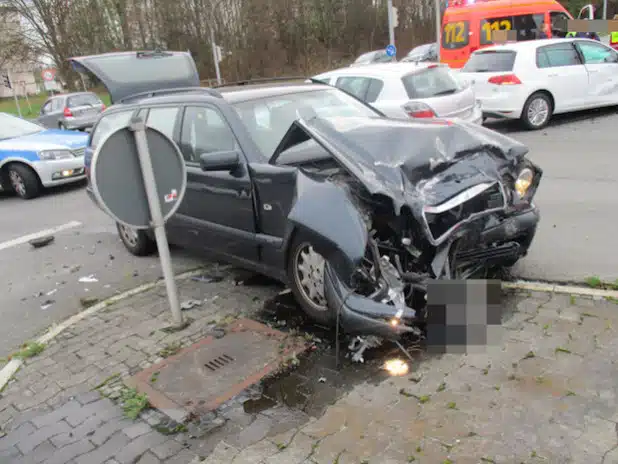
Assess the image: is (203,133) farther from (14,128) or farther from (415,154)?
(14,128)

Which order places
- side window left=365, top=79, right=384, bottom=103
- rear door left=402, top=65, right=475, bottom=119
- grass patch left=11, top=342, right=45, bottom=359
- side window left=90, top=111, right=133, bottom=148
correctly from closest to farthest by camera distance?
grass patch left=11, top=342, right=45, bottom=359 < side window left=90, top=111, right=133, bottom=148 < rear door left=402, top=65, right=475, bottom=119 < side window left=365, top=79, right=384, bottom=103

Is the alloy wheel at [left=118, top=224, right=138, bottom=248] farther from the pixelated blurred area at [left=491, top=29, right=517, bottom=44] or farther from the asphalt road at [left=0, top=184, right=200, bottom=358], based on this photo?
the pixelated blurred area at [left=491, top=29, right=517, bottom=44]

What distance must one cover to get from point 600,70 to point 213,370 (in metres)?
11.0

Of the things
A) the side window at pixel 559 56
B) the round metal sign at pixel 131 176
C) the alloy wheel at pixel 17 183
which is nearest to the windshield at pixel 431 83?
the side window at pixel 559 56

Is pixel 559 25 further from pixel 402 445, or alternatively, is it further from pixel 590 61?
pixel 402 445

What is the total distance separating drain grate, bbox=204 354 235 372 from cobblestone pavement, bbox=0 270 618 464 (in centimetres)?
45

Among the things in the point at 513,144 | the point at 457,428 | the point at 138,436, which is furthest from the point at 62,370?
the point at 513,144

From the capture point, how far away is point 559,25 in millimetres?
15664

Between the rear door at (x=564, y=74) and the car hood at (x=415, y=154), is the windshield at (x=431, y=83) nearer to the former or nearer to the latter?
the rear door at (x=564, y=74)

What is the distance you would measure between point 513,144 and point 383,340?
65.5 inches

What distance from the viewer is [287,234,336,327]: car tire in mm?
3805

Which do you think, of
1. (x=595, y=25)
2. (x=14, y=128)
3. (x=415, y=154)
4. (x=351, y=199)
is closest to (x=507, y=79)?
(x=595, y=25)

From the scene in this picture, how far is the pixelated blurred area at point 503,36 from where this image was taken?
15711 millimetres

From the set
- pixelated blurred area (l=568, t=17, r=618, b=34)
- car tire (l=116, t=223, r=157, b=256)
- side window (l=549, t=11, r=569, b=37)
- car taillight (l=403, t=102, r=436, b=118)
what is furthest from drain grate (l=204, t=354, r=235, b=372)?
side window (l=549, t=11, r=569, b=37)
